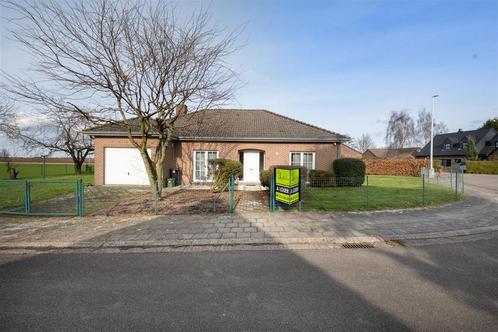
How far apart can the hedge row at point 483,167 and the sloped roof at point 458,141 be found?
452 inches

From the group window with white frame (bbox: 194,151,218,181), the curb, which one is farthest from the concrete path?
window with white frame (bbox: 194,151,218,181)

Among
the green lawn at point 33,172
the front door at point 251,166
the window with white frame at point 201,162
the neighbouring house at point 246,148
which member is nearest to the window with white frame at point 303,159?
the neighbouring house at point 246,148

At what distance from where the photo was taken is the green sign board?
736 centimetres

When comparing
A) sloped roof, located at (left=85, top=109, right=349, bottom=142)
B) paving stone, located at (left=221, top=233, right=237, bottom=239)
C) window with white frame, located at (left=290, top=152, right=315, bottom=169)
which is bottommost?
paving stone, located at (left=221, top=233, right=237, bottom=239)

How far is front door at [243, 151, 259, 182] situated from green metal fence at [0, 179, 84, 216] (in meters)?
9.35

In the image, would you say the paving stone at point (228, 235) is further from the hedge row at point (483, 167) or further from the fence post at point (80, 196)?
the hedge row at point (483, 167)

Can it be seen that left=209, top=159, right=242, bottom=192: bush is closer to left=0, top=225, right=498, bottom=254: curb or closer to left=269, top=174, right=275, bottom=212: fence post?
left=269, top=174, right=275, bottom=212: fence post

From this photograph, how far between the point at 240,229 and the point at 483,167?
39462 mm

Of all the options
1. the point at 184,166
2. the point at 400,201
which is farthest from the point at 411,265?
the point at 184,166

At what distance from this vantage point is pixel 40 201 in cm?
927

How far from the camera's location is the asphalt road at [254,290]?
104 inches

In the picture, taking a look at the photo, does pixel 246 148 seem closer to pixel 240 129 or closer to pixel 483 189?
pixel 240 129

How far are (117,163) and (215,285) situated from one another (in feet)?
42.3

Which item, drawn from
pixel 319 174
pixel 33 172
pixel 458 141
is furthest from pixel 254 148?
pixel 458 141
